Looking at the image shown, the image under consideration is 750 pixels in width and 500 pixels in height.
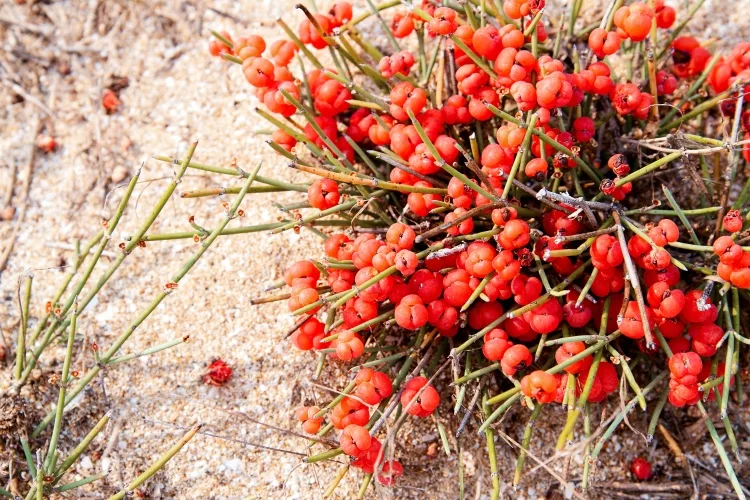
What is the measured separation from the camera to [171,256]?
2549 millimetres

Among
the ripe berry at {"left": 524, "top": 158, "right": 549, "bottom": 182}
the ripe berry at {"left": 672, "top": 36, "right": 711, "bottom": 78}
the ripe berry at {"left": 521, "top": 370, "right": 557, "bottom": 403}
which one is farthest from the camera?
the ripe berry at {"left": 672, "top": 36, "right": 711, "bottom": 78}

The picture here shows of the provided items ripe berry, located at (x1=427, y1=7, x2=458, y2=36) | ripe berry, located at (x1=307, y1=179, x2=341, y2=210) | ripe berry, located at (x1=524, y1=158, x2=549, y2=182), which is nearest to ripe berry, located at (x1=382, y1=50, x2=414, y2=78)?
ripe berry, located at (x1=427, y1=7, x2=458, y2=36)

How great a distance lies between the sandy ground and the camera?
2242 mm

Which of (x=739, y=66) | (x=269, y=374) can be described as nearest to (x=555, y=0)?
(x=739, y=66)

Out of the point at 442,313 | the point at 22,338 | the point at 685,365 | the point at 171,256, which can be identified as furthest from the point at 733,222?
the point at 22,338

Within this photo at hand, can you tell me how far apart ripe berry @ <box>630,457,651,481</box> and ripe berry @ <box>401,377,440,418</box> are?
2.59 feet

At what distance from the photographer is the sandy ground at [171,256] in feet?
7.36

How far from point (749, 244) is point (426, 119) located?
1.00 m

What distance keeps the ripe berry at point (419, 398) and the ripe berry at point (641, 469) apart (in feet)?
2.59

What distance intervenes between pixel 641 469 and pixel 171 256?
5.77 ft

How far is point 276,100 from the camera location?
213cm

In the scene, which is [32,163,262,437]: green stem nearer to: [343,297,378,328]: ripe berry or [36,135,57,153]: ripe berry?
[343,297,378,328]: ripe berry

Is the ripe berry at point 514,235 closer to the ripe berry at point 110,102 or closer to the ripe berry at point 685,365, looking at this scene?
the ripe berry at point 685,365

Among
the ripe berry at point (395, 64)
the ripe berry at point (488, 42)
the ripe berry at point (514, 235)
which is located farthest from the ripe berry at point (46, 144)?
the ripe berry at point (514, 235)
